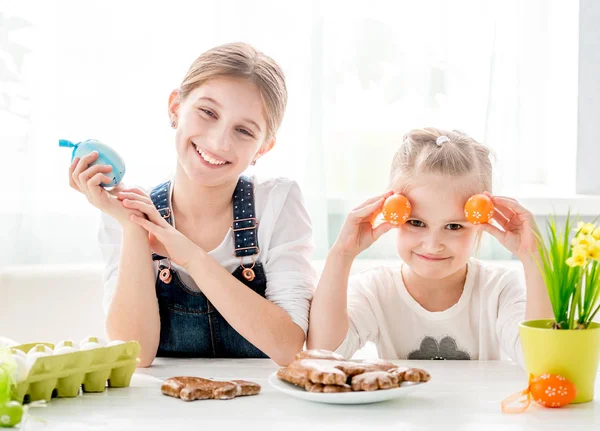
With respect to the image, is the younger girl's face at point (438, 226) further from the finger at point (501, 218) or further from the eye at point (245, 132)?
the eye at point (245, 132)

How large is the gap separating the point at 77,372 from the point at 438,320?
773mm

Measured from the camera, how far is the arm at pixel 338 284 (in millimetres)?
1473

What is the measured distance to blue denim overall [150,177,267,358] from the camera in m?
1.59

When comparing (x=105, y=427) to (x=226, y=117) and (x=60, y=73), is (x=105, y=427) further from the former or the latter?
(x=60, y=73)

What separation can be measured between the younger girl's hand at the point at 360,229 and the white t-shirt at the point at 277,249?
0.11m

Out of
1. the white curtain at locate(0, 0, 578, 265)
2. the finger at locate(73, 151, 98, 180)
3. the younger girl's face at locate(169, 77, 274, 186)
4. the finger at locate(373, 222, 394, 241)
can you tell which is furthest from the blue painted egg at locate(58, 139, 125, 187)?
the white curtain at locate(0, 0, 578, 265)

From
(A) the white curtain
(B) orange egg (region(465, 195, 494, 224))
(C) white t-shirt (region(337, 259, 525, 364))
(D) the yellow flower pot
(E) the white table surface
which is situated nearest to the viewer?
(E) the white table surface

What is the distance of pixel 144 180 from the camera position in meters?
2.45

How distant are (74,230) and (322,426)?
5.59 ft

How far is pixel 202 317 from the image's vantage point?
1.59m

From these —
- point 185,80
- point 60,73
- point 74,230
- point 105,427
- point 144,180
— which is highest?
point 60,73

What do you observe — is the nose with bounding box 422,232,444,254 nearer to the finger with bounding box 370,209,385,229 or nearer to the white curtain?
the finger with bounding box 370,209,385,229

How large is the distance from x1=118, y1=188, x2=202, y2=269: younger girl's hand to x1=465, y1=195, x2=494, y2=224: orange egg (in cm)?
49

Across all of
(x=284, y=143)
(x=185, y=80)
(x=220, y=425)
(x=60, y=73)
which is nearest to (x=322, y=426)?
(x=220, y=425)
